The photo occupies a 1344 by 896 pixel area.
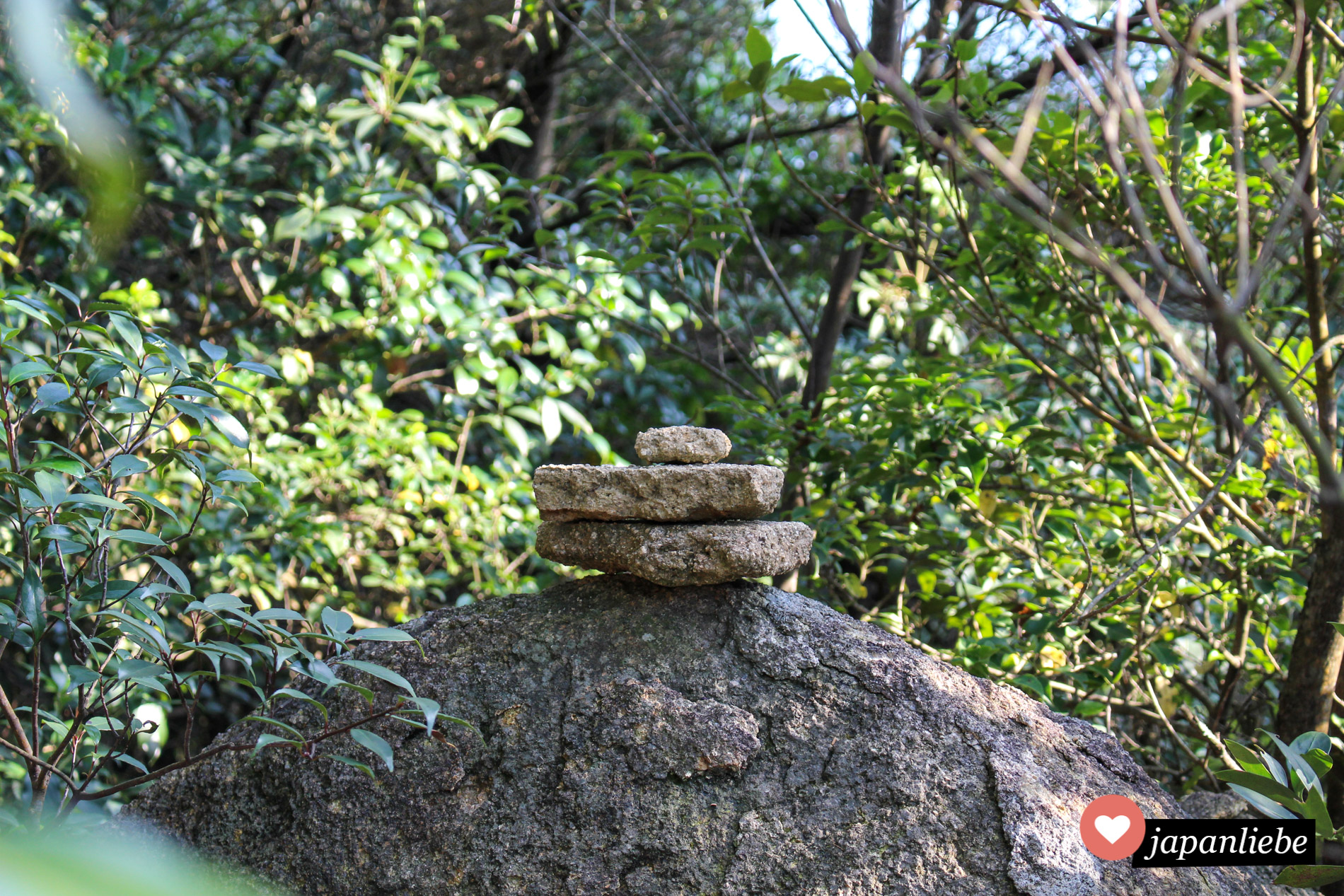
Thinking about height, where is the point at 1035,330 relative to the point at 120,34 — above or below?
below

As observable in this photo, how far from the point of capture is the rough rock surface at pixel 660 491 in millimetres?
1712

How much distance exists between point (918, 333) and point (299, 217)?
97.6 inches

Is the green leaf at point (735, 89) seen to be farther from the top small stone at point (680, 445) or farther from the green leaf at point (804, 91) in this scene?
the top small stone at point (680, 445)

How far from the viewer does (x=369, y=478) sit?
3.70 metres

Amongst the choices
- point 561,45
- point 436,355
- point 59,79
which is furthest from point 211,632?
point 59,79

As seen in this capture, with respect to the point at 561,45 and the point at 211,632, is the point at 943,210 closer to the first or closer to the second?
the point at 561,45

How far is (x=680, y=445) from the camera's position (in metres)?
1.79

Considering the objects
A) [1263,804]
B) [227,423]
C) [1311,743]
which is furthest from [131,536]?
[1311,743]

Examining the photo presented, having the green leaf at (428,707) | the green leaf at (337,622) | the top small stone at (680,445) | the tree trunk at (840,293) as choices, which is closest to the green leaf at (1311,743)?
the top small stone at (680,445)

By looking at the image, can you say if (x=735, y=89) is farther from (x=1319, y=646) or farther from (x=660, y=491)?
(x=1319, y=646)

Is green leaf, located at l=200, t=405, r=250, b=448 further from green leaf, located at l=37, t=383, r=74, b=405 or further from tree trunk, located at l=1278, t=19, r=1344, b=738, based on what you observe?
tree trunk, located at l=1278, t=19, r=1344, b=738

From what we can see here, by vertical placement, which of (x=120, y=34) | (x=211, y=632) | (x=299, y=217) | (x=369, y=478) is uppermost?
(x=120, y=34)

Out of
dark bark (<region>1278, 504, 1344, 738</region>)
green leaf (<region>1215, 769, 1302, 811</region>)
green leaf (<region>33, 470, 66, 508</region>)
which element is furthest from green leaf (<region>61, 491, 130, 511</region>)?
dark bark (<region>1278, 504, 1344, 738</region>)

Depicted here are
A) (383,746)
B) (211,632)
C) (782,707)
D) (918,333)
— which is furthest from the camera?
(918,333)
